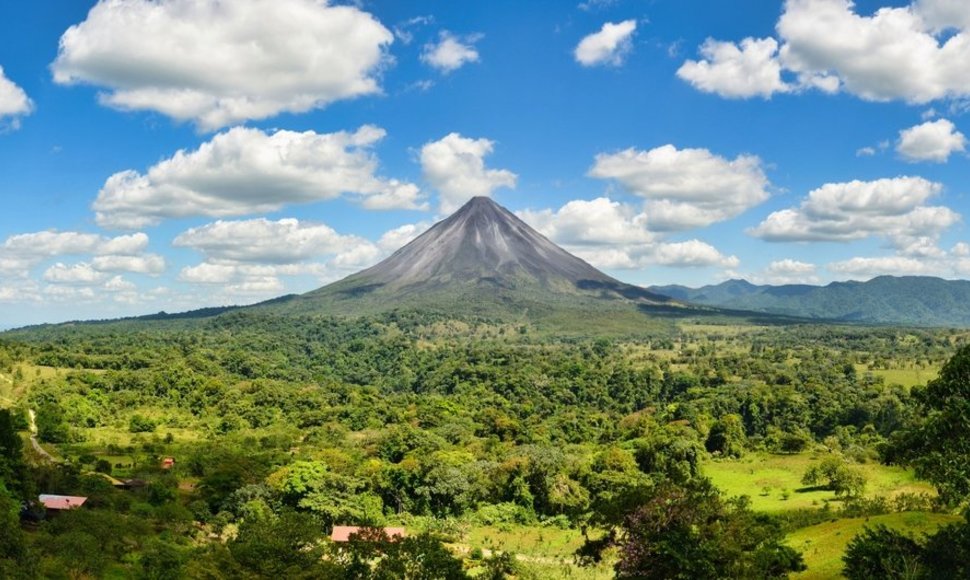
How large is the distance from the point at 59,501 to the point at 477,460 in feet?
94.6

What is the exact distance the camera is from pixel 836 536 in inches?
1147

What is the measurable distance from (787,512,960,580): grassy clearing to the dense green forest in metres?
0.40

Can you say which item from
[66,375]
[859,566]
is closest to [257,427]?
[66,375]

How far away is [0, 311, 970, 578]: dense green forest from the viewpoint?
20.0 m

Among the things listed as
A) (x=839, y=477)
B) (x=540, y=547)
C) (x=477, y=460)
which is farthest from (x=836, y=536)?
(x=477, y=460)

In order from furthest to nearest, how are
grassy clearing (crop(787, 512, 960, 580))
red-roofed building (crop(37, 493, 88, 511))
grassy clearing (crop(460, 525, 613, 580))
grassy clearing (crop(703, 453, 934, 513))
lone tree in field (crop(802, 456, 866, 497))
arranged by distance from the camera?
grassy clearing (crop(703, 453, 934, 513)) < lone tree in field (crop(802, 456, 866, 497)) < red-roofed building (crop(37, 493, 88, 511)) < grassy clearing (crop(460, 525, 613, 580)) < grassy clearing (crop(787, 512, 960, 580))

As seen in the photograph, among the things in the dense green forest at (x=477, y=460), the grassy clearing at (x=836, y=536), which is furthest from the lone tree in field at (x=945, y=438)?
the grassy clearing at (x=836, y=536)

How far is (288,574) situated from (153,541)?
1288 centimetres

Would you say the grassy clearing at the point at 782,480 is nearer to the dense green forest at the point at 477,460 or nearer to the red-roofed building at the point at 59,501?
the dense green forest at the point at 477,460

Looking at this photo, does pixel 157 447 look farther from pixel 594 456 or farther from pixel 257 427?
pixel 594 456

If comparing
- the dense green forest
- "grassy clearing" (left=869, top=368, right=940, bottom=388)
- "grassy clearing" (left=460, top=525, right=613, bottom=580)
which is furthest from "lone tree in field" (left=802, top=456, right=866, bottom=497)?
"grassy clearing" (left=869, top=368, right=940, bottom=388)

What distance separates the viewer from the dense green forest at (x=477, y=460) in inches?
787

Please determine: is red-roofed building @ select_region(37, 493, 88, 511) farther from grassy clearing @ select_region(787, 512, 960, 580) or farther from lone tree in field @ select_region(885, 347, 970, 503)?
lone tree in field @ select_region(885, 347, 970, 503)

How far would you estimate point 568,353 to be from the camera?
14075cm
